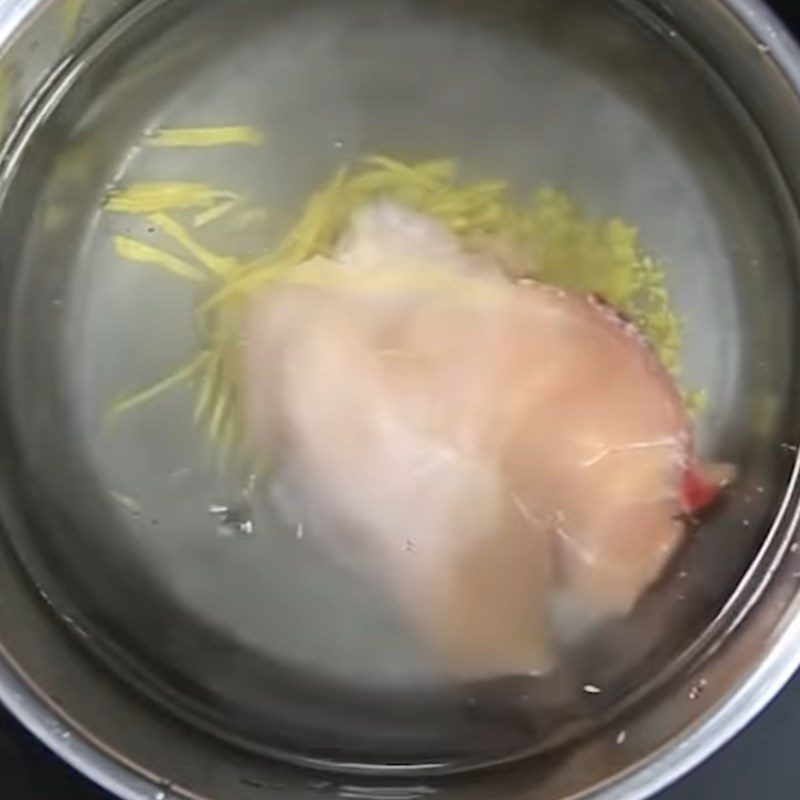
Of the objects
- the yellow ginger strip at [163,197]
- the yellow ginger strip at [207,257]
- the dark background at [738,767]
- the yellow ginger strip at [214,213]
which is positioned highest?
the yellow ginger strip at [163,197]

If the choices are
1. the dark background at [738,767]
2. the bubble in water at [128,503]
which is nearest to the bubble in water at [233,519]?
the bubble in water at [128,503]

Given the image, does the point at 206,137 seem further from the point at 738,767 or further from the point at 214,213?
the point at 738,767

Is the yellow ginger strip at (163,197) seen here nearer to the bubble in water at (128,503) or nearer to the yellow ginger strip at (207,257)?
the yellow ginger strip at (207,257)

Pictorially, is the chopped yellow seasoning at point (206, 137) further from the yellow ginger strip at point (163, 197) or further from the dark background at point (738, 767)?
the dark background at point (738, 767)

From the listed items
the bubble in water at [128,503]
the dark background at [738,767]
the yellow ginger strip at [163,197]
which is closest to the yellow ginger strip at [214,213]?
the yellow ginger strip at [163,197]

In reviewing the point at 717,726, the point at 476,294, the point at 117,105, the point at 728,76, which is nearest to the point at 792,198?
the point at 728,76

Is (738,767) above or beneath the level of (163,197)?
beneath

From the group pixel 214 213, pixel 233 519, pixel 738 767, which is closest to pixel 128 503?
pixel 233 519

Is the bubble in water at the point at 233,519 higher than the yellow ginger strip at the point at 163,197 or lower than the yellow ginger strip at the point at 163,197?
lower
